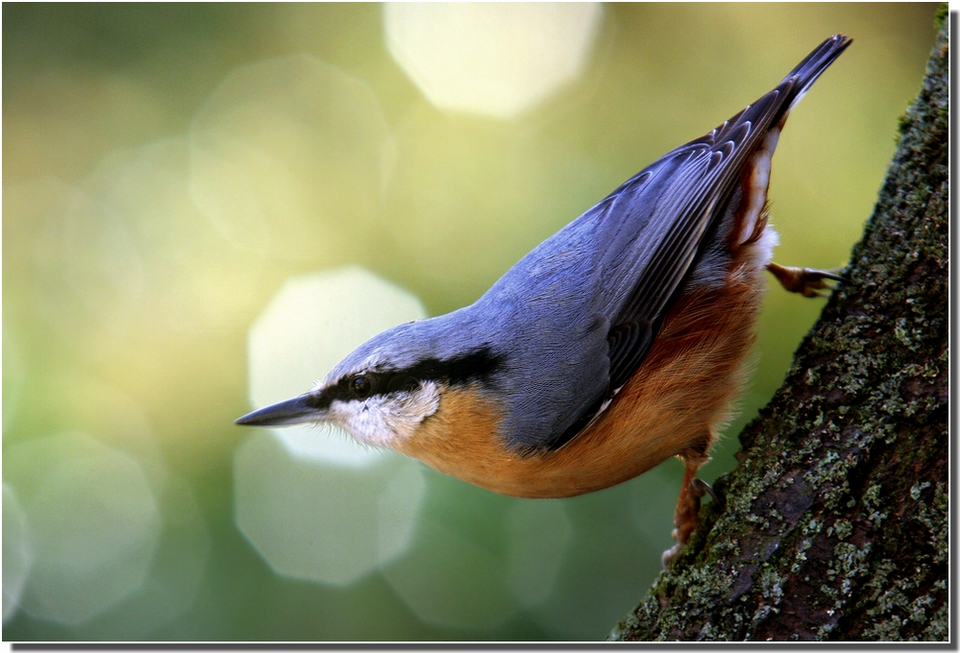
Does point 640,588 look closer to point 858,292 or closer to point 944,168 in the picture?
point 858,292

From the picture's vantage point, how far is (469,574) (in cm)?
250

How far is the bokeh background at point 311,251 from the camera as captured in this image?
7.72 feet

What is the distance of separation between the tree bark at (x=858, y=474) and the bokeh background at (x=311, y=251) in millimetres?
837

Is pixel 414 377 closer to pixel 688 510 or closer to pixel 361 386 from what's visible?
pixel 361 386

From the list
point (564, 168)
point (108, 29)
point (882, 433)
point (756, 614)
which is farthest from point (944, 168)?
point (108, 29)

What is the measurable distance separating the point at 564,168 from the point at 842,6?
1075 mm

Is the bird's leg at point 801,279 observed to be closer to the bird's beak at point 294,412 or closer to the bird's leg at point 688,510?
the bird's leg at point 688,510

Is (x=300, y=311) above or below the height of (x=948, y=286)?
above

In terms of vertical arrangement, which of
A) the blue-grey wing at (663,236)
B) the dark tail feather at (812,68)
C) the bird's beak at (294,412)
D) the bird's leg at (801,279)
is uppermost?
the dark tail feather at (812,68)

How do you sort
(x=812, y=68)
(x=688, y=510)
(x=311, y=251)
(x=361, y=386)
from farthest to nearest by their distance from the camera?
1. (x=311, y=251)
2. (x=361, y=386)
3. (x=812, y=68)
4. (x=688, y=510)

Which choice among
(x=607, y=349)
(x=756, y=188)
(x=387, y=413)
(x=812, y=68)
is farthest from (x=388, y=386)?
(x=812, y=68)

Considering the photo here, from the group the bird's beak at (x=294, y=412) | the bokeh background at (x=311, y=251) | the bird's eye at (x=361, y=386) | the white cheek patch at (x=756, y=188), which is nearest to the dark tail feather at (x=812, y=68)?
the white cheek patch at (x=756, y=188)

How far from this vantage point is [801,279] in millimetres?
1912

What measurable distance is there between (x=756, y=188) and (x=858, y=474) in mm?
890
